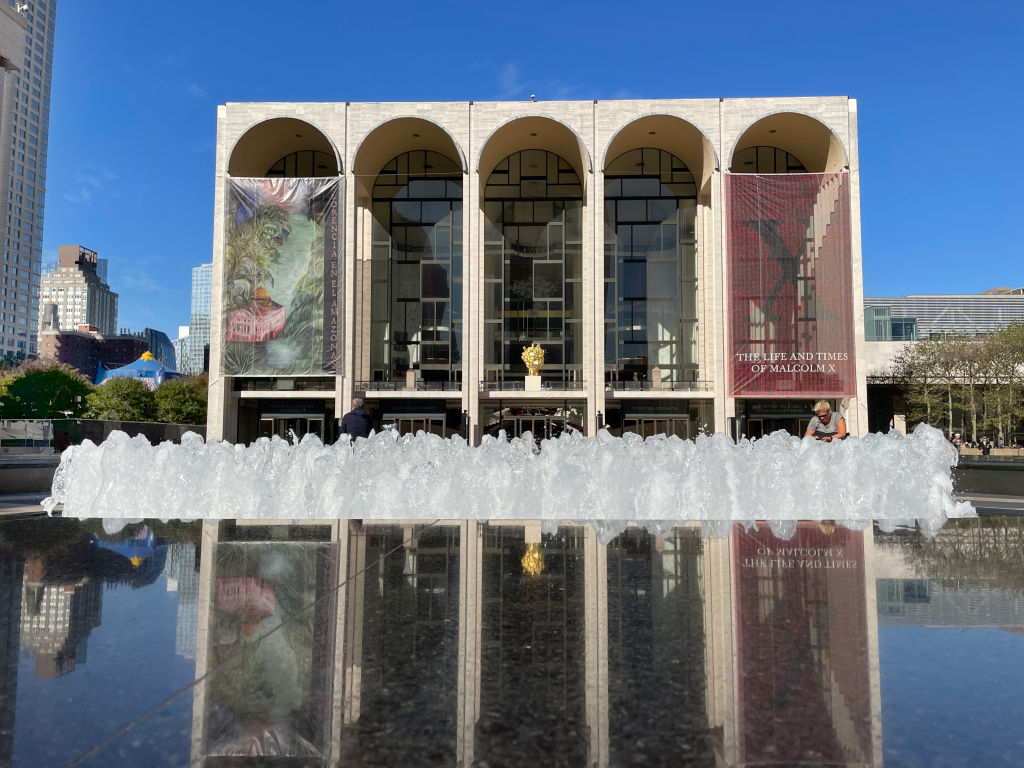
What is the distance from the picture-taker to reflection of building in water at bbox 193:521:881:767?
199 centimetres

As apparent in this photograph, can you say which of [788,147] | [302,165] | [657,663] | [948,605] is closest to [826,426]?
[948,605]

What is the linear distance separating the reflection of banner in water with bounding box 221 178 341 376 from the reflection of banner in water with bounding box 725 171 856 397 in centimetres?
1752

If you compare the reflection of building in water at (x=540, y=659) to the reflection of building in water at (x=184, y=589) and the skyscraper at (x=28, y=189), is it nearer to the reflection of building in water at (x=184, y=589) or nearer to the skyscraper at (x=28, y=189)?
the reflection of building in water at (x=184, y=589)

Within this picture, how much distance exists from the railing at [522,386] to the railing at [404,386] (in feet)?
4.61

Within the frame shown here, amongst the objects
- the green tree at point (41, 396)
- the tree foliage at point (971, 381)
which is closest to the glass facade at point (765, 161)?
the tree foliage at point (971, 381)

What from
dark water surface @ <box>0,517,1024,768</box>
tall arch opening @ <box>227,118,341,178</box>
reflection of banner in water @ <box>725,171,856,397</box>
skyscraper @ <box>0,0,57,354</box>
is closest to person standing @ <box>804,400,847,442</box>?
dark water surface @ <box>0,517,1024,768</box>

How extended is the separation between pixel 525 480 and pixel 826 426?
445cm

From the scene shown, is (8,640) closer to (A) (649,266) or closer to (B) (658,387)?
(B) (658,387)

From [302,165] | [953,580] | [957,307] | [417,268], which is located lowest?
[953,580]

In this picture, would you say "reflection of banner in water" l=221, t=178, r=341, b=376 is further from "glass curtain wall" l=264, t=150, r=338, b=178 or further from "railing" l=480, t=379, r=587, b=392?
"railing" l=480, t=379, r=587, b=392

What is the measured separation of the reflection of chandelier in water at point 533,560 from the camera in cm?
456

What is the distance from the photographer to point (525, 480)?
326 inches

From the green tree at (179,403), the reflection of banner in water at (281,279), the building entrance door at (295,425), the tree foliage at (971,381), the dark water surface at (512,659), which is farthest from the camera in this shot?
the green tree at (179,403)

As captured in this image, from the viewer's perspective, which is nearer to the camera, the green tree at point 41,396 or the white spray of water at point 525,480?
the white spray of water at point 525,480
